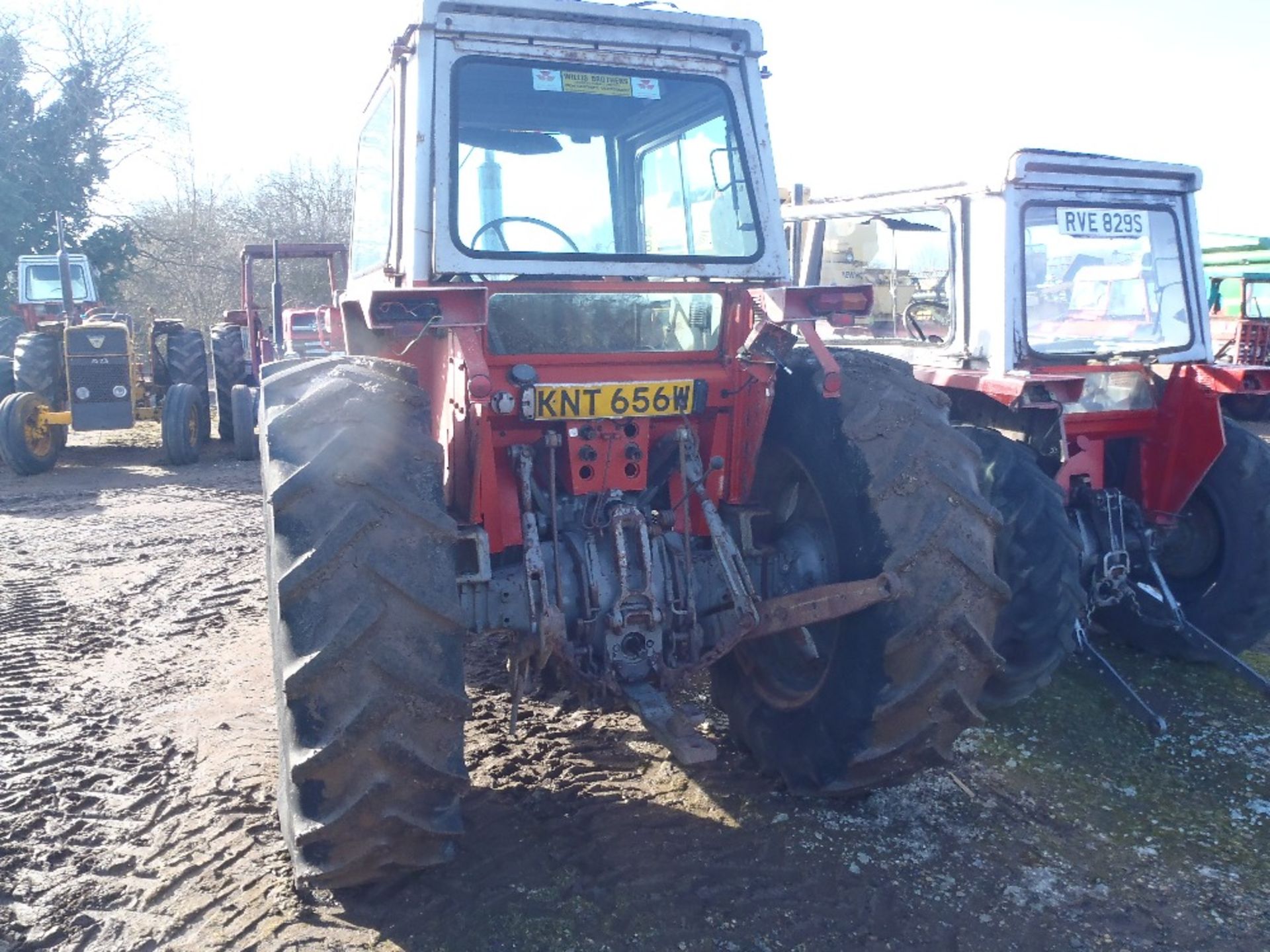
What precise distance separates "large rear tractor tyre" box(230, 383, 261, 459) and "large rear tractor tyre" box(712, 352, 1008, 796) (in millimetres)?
9235

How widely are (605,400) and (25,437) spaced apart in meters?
9.64

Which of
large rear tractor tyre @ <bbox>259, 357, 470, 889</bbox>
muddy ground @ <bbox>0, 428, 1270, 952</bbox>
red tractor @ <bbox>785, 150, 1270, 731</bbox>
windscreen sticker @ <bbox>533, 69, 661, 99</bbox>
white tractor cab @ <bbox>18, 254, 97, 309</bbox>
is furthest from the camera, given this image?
white tractor cab @ <bbox>18, 254, 97, 309</bbox>

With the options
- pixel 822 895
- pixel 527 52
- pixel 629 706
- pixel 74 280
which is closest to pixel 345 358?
pixel 527 52

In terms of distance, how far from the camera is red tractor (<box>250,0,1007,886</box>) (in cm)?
263

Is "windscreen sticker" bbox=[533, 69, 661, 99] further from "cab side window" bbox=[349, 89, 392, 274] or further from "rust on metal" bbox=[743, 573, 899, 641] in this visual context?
"rust on metal" bbox=[743, 573, 899, 641]

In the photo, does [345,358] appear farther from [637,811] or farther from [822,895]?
[822,895]

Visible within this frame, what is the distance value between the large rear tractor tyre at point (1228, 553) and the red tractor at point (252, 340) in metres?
5.84

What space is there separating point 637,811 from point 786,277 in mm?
1907

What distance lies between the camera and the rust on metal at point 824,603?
2965 mm

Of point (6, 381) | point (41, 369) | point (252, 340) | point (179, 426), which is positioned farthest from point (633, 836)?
point (6, 381)

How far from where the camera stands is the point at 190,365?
476 inches

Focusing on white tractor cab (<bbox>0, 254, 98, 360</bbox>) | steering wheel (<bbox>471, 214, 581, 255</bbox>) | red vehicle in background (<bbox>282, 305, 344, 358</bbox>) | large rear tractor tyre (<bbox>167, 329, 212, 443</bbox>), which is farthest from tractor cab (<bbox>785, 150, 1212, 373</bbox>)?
white tractor cab (<bbox>0, 254, 98, 360</bbox>)

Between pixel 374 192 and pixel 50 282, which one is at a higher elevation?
pixel 50 282

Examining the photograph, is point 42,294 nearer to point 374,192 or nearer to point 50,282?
point 50,282
